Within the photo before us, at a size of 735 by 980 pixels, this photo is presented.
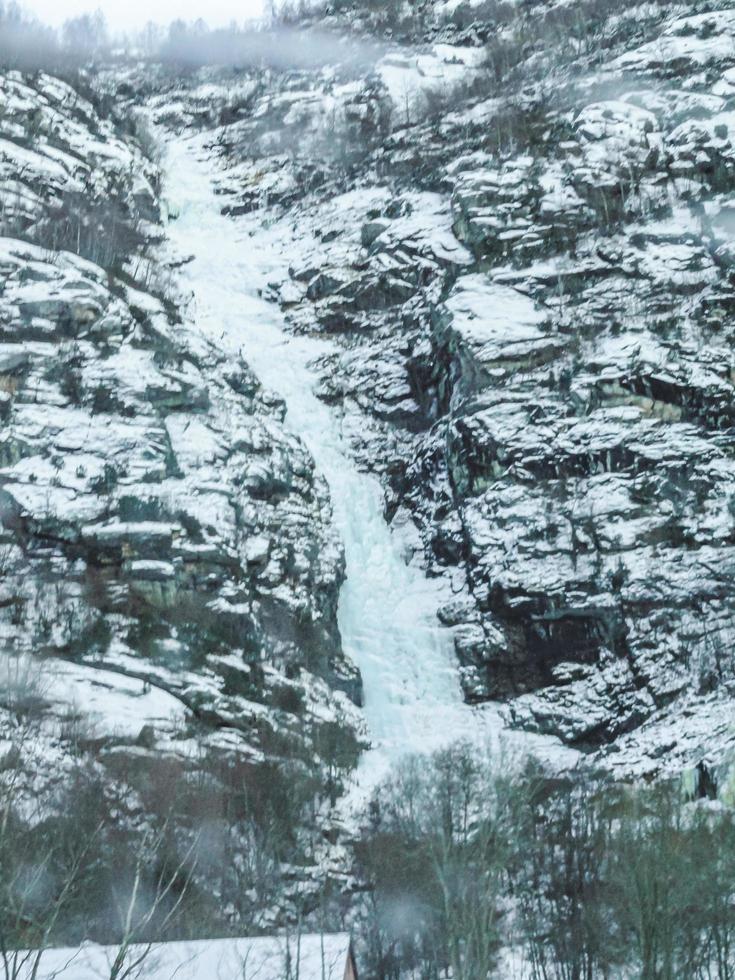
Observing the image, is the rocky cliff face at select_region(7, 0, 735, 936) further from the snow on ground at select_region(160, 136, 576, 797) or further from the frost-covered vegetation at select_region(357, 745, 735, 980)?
the frost-covered vegetation at select_region(357, 745, 735, 980)

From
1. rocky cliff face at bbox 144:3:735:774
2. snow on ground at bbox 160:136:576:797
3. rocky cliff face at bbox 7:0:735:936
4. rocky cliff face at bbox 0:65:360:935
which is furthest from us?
Answer: rocky cliff face at bbox 144:3:735:774

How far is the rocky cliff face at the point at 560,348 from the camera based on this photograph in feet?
135

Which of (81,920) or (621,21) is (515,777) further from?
(621,21)

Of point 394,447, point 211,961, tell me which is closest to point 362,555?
point 394,447

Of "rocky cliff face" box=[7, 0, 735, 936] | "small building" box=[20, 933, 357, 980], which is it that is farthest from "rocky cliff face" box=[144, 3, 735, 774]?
"small building" box=[20, 933, 357, 980]

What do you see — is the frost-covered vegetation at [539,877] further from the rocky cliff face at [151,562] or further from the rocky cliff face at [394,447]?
the rocky cliff face at [151,562]

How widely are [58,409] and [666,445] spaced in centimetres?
2418

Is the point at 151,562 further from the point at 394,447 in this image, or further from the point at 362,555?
the point at 394,447

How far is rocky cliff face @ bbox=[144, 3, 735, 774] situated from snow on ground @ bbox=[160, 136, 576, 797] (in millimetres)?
1033

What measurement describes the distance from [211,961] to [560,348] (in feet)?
115

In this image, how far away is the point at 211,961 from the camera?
20.8 meters

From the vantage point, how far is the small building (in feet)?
66.1

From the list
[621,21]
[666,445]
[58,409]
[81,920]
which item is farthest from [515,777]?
[621,21]

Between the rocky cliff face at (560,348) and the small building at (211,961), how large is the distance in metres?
15.2
